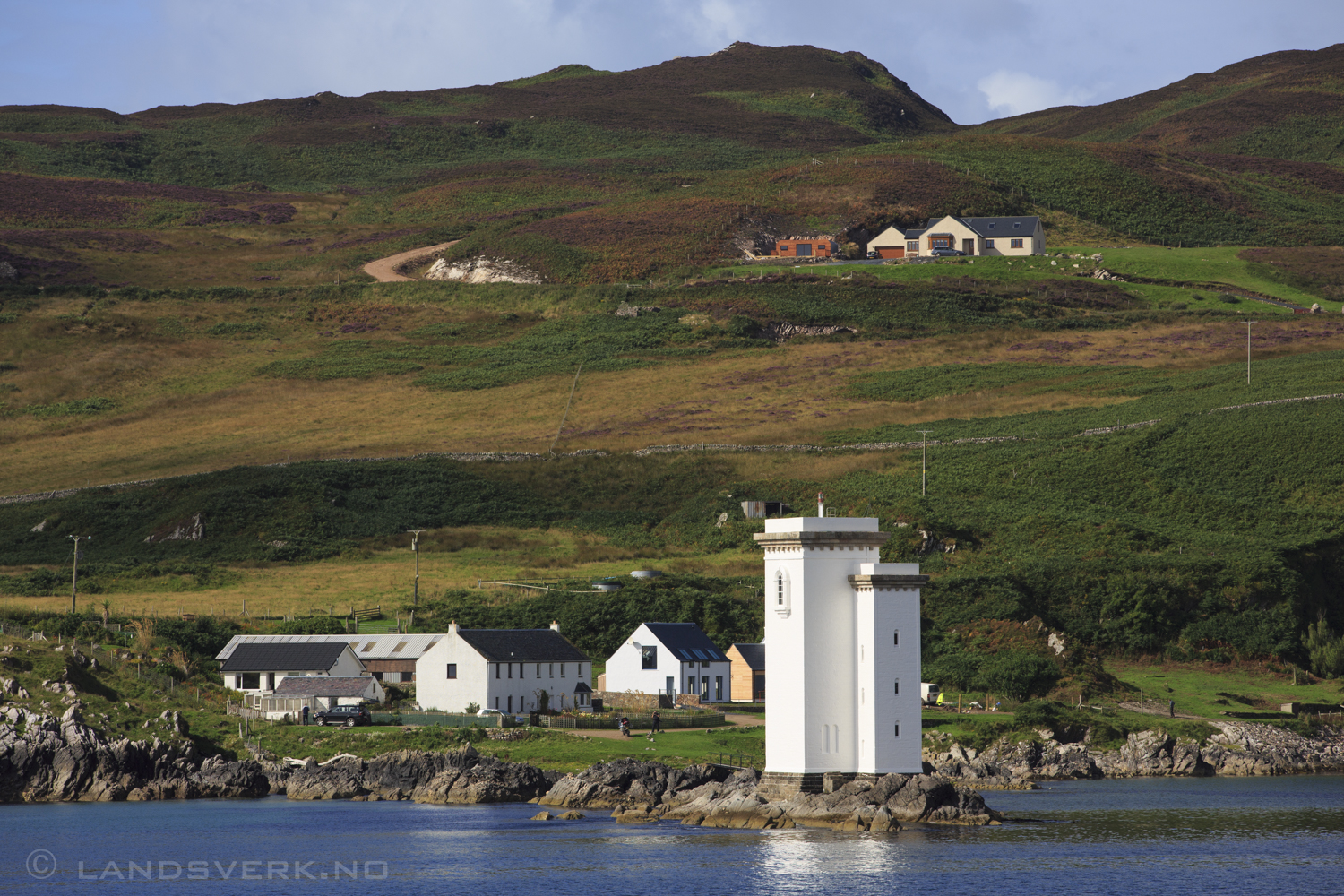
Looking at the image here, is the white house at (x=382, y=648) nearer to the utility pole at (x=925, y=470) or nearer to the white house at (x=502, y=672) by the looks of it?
the white house at (x=502, y=672)

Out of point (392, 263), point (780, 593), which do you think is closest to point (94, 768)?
point (780, 593)

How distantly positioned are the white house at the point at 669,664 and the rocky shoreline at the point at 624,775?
13.6 metres

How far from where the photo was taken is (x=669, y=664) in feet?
234

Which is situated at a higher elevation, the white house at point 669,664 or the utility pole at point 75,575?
the utility pole at point 75,575

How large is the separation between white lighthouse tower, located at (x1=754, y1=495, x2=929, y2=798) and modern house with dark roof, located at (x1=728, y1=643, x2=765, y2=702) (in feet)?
80.7

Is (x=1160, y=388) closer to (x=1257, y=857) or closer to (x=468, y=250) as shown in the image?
(x=1257, y=857)

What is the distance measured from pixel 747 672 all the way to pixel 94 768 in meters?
30.4

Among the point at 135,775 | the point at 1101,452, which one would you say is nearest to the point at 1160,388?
the point at 1101,452

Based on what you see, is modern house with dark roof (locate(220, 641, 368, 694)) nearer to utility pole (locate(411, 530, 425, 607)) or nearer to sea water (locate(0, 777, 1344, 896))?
utility pole (locate(411, 530, 425, 607))

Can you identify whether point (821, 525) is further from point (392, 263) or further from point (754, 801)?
point (392, 263)

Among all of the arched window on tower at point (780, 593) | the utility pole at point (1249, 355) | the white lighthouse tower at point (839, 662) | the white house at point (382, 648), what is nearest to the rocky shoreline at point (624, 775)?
the white lighthouse tower at point (839, 662)

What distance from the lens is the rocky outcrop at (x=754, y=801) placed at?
4856 centimetres

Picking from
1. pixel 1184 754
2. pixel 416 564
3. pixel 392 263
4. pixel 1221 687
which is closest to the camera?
pixel 1184 754

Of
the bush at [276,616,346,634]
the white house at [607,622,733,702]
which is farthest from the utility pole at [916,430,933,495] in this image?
the bush at [276,616,346,634]
